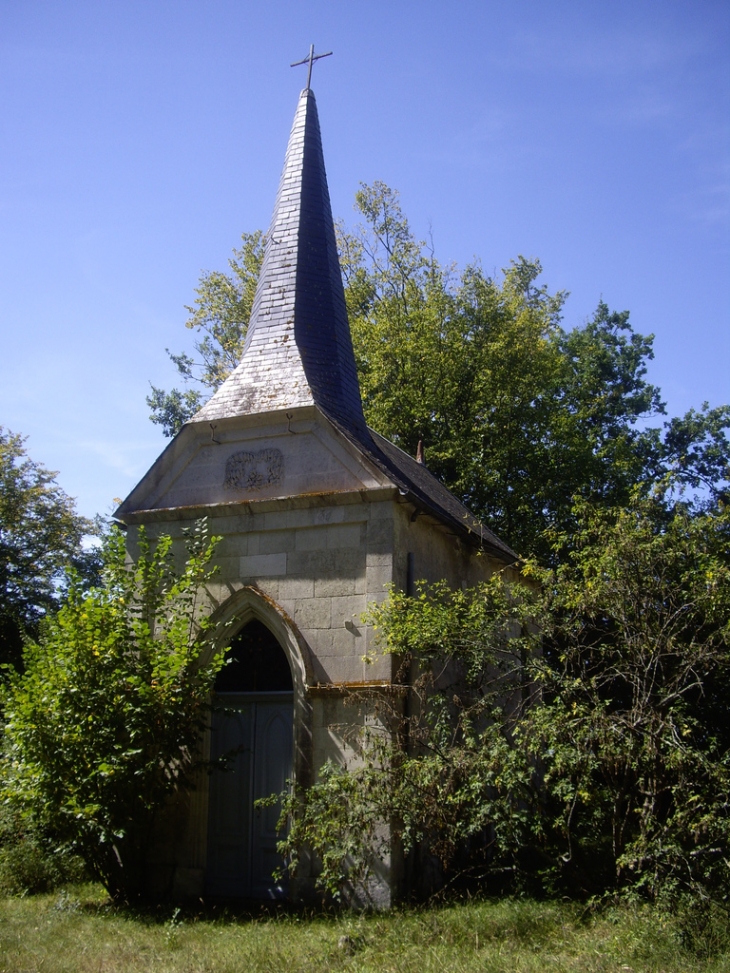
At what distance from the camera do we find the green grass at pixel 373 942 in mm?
6977

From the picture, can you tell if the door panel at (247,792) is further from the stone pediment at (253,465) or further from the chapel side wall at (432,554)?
the stone pediment at (253,465)

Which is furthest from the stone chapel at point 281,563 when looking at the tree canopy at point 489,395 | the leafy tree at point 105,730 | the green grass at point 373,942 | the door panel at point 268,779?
the tree canopy at point 489,395

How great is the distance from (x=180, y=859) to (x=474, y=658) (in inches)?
163

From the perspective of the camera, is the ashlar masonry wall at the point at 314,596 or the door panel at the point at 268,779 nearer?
the ashlar masonry wall at the point at 314,596

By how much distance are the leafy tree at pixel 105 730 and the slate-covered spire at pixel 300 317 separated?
267 centimetres

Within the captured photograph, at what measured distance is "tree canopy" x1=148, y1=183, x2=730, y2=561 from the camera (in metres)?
22.5

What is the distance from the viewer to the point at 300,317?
1281 cm

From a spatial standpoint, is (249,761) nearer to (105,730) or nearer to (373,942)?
(105,730)

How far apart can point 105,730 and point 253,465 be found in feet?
11.9

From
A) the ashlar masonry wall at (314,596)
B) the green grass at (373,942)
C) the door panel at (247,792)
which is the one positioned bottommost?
the green grass at (373,942)

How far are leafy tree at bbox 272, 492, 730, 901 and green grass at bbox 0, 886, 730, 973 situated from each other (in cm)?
42

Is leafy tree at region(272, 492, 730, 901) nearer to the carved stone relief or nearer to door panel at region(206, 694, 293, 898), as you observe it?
door panel at region(206, 694, 293, 898)

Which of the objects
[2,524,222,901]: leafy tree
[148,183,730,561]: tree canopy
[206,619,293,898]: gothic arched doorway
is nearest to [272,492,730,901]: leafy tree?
[206,619,293,898]: gothic arched doorway

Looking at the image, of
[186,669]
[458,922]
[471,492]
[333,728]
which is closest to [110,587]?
[186,669]
